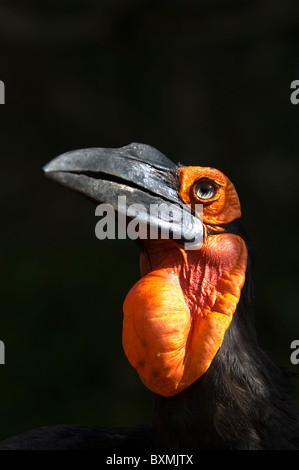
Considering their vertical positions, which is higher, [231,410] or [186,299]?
[186,299]

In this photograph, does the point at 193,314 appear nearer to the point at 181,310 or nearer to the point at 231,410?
the point at 181,310

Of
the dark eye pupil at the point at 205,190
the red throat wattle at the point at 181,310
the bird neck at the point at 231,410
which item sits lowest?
the bird neck at the point at 231,410

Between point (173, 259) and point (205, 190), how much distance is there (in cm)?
27

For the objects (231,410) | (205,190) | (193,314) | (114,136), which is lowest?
(231,410)

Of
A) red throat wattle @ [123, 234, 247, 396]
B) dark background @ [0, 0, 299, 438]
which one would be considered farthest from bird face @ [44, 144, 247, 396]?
dark background @ [0, 0, 299, 438]

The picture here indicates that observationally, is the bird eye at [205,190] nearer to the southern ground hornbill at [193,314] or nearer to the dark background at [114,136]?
the southern ground hornbill at [193,314]

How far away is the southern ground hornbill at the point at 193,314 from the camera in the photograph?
91.0 inches

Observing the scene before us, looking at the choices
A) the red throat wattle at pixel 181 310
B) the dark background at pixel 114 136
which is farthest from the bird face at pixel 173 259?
the dark background at pixel 114 136

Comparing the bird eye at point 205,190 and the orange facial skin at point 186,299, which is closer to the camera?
the orange facial skin at point 186,299

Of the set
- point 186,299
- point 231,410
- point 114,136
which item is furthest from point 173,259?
point 114,136

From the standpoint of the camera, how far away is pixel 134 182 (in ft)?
7.80

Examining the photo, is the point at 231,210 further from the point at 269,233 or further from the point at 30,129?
the point at 30,129

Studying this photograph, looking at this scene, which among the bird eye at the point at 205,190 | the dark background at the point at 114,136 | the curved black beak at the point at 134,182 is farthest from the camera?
the dark background at the point at 114,136

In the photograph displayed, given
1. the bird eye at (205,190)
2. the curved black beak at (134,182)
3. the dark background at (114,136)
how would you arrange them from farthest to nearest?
the dark background at (114,136) < the bird eye at (205,190) < the curved black beak at (134,182)
